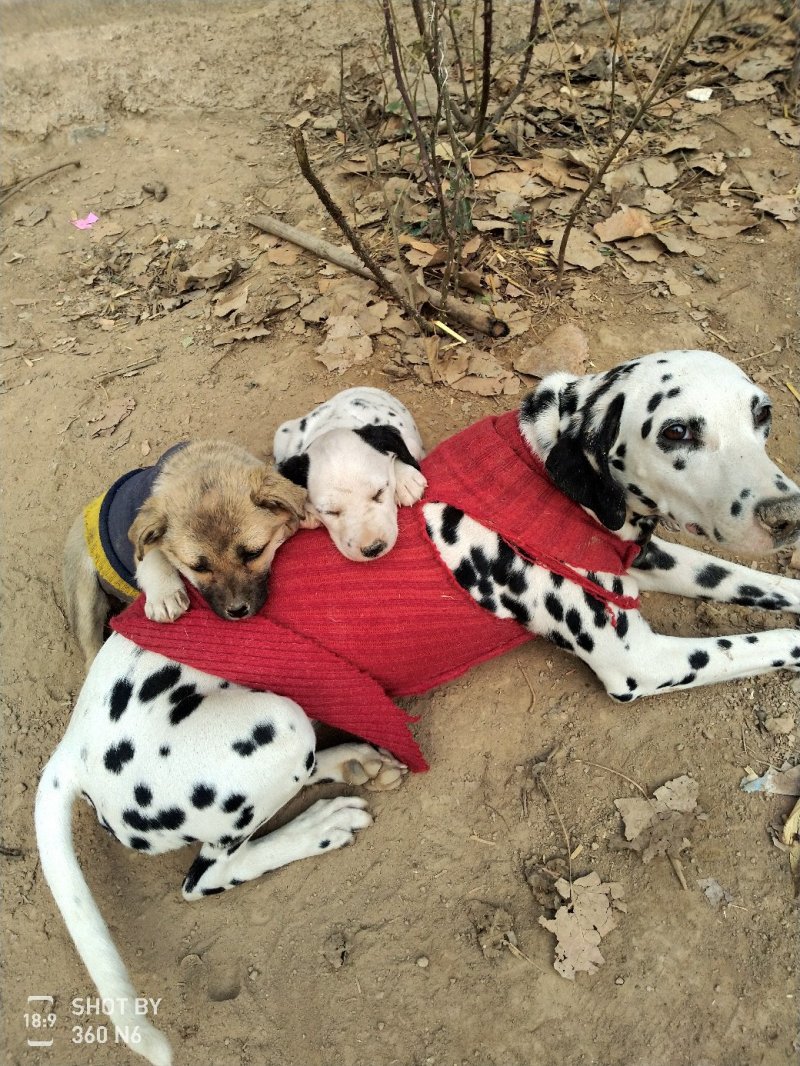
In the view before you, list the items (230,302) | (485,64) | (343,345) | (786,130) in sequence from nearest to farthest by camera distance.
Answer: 1. (485,64)
2. (343,345)
3. (230,302)
4. (786,130)

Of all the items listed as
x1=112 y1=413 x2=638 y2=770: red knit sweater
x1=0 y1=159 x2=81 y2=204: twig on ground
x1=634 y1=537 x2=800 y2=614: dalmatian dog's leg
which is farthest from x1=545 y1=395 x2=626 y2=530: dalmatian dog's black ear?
x1=0 y1=159 x2=81 y2=204: twig on ground

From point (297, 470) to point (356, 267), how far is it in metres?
2.59

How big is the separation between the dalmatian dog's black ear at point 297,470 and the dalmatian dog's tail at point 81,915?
5.57 feet

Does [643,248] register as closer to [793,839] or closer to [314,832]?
[793,839]

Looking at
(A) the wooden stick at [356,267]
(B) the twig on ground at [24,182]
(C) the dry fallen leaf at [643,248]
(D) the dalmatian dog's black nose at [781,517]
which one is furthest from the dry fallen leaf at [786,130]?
(B) the twig on ground at [24,182]

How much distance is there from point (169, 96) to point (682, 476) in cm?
710

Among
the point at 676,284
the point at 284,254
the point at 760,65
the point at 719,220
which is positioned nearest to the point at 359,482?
the point at 676,284

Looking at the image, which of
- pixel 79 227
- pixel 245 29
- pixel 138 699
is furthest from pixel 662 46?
pixel 138 699

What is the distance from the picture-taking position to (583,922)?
3.08 meters

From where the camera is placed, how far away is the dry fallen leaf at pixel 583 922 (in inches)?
118

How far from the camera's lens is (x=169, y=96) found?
734cm

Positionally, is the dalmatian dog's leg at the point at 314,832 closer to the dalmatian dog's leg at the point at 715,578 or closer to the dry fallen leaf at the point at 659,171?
the dalmatian dog's leg at the point at 715,578

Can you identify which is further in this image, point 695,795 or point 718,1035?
point 695,795

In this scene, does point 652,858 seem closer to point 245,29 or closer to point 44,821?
point 44,821
